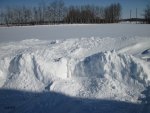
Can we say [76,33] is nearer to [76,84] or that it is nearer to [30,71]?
[30,71]

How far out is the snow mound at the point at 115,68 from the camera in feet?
20.3

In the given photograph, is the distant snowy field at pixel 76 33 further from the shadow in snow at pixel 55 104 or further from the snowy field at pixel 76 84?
the shadow in snow at pixel 55 104

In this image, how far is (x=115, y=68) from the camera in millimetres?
6539

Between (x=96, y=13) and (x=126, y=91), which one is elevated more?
(x=96, y=13)

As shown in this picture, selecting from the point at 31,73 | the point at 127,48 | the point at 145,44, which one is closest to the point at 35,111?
the point at 31,73

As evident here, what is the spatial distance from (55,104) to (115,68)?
231 centimetres

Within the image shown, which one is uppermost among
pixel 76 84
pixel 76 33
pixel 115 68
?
pixel 76 33

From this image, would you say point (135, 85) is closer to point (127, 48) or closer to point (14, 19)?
point (127, 48)

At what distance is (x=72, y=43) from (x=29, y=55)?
3.15 meters

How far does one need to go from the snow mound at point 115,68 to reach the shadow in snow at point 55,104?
1.17 meters

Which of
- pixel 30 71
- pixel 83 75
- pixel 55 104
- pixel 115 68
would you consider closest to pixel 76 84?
pixel 83 75

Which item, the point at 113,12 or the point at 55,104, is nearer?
the point at 55,104

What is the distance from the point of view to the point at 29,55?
295 inches

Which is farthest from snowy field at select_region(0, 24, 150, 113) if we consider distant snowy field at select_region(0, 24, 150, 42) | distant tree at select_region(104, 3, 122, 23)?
distant tree at select_region(104, 3, 122, 23)
